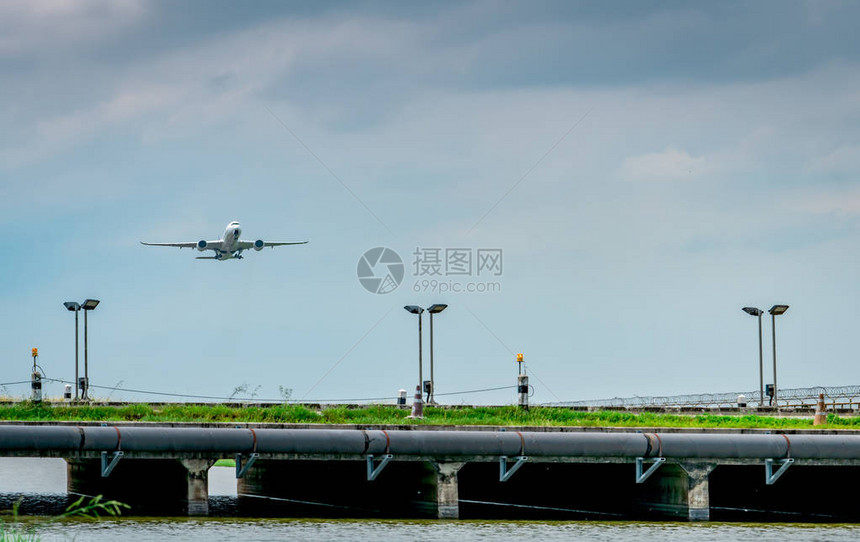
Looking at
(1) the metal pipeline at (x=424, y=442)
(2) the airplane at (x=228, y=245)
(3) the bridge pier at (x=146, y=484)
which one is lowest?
(3) the bridge pier at (x=146, y=484)

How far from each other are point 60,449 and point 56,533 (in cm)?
202

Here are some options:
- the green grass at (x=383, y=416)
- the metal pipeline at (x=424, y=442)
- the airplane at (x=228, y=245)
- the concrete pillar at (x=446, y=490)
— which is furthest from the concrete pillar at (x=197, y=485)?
the airplane at (x=228, y=245)

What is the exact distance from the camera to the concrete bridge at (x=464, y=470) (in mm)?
24688

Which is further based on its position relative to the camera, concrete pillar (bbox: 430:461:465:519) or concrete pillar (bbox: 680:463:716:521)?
concrete pillar (bbox: 680:463:716:521)

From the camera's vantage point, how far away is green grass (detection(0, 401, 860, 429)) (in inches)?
1177

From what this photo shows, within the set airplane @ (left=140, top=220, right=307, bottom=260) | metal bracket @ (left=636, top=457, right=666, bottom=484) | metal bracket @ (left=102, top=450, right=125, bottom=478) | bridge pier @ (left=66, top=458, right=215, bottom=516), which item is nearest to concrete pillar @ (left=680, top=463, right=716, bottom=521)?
metal bracket @ (left=636, top=457, right=666, bottom=484)

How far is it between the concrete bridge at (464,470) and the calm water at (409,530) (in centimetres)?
102

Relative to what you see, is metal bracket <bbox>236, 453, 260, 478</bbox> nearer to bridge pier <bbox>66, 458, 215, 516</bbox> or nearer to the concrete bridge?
the concrete bridge

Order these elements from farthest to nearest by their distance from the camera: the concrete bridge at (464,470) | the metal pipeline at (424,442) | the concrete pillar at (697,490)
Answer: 1. the concrete pillar at (697,490)
2. the concrete bridge at (464,470)
3. the metal pipeline at (424,442)

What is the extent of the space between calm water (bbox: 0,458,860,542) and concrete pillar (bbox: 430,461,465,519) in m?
0.45

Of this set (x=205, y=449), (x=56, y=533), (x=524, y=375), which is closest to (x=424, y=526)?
(x=205, y=449)

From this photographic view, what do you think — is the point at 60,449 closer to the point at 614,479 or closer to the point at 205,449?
the point at 205,449

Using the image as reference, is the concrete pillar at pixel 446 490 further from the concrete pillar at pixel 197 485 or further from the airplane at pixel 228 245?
the airplane at pixel 228 245

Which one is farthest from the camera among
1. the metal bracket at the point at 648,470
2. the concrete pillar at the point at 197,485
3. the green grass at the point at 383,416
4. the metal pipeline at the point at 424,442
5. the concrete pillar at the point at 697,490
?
the green grass at the point at 383,416
